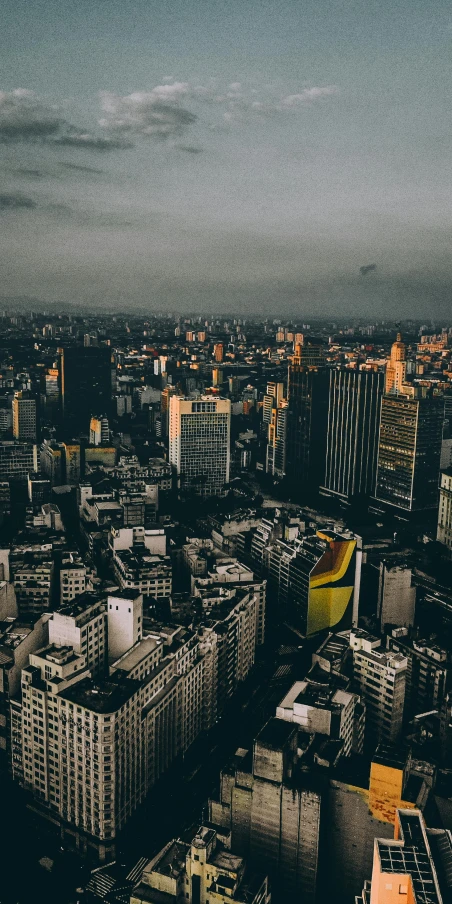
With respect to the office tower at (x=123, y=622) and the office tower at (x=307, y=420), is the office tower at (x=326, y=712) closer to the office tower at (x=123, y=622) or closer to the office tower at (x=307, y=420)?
the office tower at (x=123, y=622)

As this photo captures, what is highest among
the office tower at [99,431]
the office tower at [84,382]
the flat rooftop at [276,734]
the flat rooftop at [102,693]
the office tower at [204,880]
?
the office tower at [84,382]

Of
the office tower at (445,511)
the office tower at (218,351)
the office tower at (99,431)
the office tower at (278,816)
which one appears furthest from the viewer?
the office tower at (218,351)

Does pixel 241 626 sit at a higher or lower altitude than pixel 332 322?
lower

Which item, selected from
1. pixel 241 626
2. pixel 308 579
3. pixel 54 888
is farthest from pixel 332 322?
pixel 54 888

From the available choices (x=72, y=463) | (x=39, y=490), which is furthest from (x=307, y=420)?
(x=39, y=490)

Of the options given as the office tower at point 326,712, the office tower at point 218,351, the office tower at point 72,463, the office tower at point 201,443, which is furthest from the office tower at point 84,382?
the office tower at point 326,712

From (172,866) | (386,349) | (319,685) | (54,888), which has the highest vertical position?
(386,349)

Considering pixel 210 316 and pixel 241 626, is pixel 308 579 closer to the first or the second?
pixel 241 626
